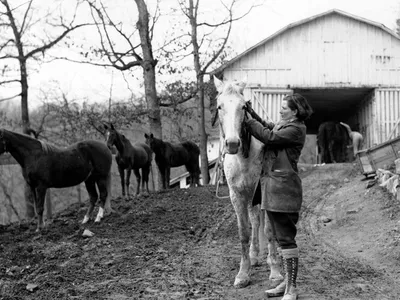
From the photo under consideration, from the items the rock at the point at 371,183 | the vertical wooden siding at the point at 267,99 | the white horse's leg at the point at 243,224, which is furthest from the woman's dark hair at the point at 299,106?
the vertical wooden siding at the point at 267,99

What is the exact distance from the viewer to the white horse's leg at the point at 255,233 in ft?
19.8

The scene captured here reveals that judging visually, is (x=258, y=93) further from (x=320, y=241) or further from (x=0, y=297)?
(x=0, y=297)

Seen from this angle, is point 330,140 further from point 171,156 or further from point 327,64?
point 171,156

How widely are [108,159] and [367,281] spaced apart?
6.78m

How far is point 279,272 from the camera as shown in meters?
5.60

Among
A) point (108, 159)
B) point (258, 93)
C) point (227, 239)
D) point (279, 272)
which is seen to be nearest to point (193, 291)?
point (279, 272)

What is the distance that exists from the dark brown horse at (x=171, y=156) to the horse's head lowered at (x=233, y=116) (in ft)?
39.7

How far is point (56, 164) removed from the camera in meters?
10.3

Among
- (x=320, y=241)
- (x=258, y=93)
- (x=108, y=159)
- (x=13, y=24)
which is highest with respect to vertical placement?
(x=13, y=24)

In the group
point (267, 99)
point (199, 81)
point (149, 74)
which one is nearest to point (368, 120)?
point (267, 99)

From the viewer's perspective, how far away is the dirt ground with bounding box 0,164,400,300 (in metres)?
5.60

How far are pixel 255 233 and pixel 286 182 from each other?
1490mm

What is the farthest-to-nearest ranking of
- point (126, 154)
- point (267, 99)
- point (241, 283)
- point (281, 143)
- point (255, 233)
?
point (267, 99), point (126, 154), point (255, 233), point (241, 283), point (281, 143)

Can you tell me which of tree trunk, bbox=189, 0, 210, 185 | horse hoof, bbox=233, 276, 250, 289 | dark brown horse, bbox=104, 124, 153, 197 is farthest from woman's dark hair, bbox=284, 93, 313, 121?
tree trunk, bbox=189, 0, 210, 185
